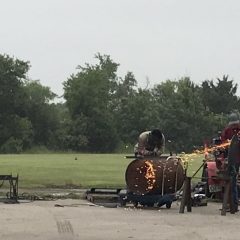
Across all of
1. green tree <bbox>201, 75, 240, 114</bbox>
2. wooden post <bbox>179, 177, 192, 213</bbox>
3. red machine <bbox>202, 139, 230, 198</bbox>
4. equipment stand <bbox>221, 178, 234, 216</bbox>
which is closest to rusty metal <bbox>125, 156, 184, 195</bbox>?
wooden post <bbox>179, 177, 192, 213</bbox>

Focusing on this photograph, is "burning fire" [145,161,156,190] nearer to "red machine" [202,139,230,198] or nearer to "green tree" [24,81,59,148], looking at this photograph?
"red machine" [202,139,230,198]

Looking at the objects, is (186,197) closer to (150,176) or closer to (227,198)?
(227,198)

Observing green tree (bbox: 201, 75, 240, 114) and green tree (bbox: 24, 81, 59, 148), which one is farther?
green tree (bbox: 201, 75, 240, 114)

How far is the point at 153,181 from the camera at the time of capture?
17734 mm

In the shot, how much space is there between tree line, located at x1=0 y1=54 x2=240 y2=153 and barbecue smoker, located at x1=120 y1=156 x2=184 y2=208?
7734cm

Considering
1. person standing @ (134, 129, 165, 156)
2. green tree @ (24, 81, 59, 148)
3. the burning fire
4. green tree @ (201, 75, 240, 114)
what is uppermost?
green tree @ (201, 75, 240, 114)

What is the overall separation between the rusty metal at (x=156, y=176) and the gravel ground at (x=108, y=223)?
1.79 ft

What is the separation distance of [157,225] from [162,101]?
4016 inches

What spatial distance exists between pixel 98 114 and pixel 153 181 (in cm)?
8578

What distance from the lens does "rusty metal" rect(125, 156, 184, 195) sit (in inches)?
699

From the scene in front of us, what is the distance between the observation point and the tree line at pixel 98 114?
10106cm

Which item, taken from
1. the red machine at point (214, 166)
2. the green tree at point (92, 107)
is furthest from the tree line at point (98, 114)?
the red machine at point (214, 166)

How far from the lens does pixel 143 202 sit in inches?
716

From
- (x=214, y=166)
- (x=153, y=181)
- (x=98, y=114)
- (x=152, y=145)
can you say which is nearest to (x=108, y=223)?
(x=153, y=181)
